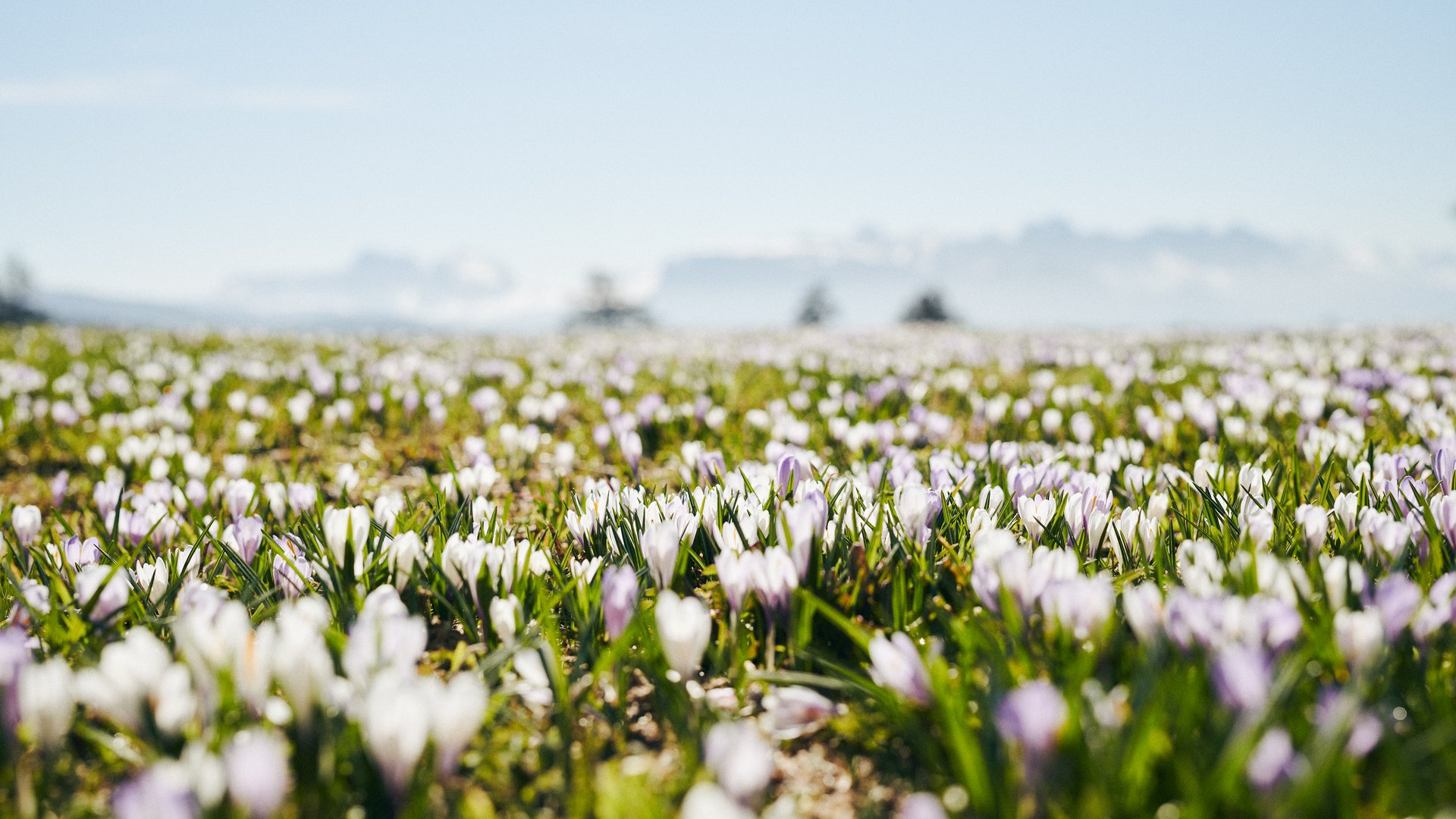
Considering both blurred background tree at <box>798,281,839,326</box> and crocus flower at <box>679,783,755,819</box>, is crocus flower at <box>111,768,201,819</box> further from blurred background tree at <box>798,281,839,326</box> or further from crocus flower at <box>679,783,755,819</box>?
blurred background tree at <box>798,281,839,326</box>

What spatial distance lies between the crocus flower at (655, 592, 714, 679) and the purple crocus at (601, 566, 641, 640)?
0.15 m

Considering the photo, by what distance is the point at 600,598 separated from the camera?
7.57 ft

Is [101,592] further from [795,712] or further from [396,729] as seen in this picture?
[795,712]

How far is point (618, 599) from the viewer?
201 cm

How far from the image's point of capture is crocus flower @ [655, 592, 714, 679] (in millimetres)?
1853

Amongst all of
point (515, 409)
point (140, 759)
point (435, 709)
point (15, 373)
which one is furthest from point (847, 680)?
point (15, 373)

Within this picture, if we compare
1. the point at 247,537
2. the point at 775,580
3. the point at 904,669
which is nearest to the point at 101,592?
the point at 247,537

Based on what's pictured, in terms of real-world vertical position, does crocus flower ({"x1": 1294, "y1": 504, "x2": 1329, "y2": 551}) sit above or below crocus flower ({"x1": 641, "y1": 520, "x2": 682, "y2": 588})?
above

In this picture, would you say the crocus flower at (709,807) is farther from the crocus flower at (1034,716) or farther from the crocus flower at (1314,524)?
the crocus flower at (1314,524)

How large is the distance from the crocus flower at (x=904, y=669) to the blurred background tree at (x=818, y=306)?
2284 inches

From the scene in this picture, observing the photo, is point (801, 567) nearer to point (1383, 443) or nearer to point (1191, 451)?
point (1191, 451)

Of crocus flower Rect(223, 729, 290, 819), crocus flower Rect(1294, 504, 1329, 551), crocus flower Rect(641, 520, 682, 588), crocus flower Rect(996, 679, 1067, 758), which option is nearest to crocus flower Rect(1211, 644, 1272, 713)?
crocus flower Rect(996, 679, 1067, 758)

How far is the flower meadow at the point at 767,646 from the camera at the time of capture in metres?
1.47

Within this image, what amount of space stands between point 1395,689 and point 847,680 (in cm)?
121
